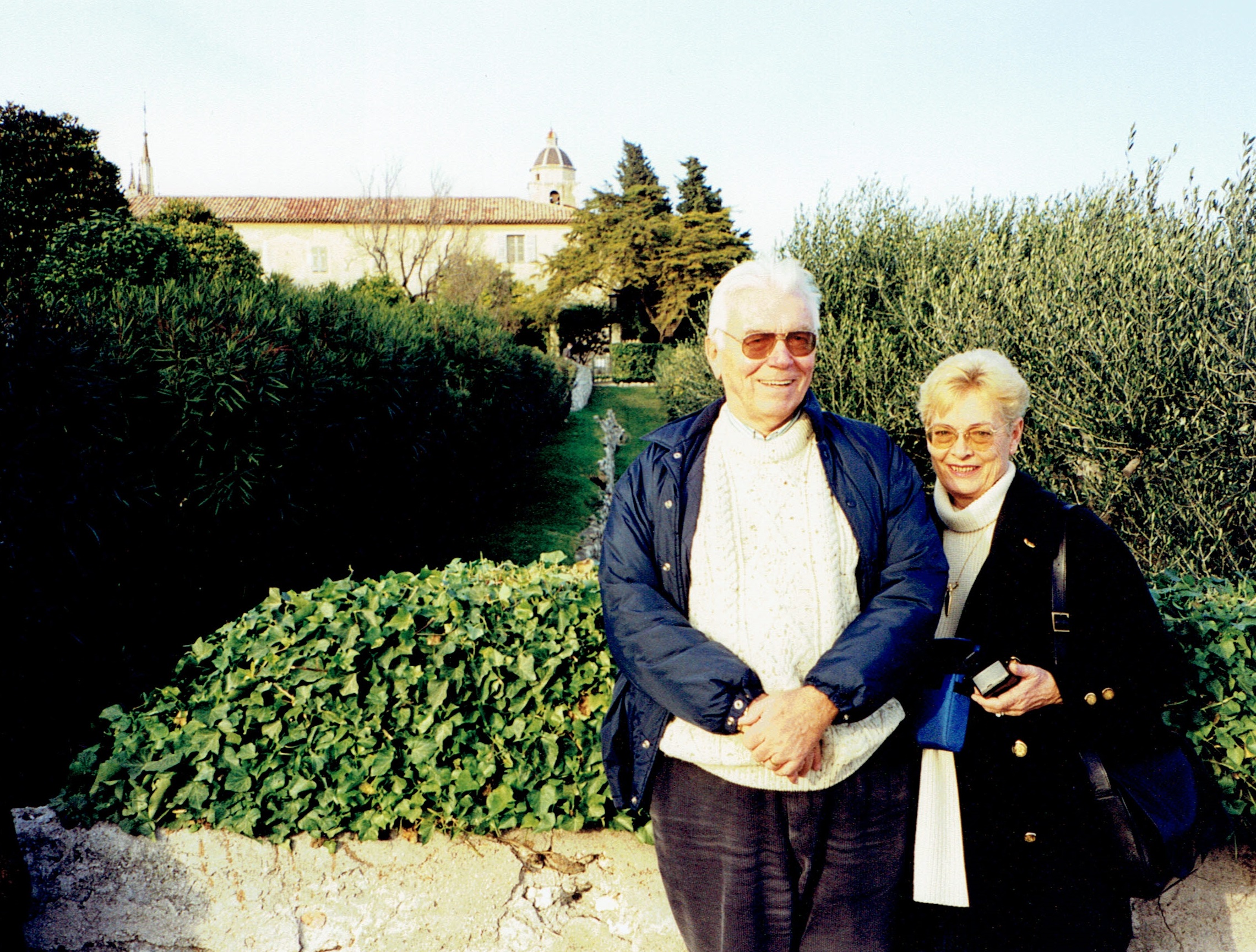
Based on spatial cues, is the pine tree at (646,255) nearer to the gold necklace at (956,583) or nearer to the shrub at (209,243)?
the shrub at (209,243)

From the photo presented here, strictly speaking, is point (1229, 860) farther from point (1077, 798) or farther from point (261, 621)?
point (261, 621)

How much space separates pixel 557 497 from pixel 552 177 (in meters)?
65.2

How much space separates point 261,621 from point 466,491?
23.6ft

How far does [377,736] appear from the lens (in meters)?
2.81

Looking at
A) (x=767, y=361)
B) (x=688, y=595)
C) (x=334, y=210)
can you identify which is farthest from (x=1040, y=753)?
(x=334, y=210)

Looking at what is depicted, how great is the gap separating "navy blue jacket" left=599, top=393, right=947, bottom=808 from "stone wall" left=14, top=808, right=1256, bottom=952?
88 cm

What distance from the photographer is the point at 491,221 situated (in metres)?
52.5

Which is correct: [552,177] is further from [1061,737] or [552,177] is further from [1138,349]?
[1061,737]

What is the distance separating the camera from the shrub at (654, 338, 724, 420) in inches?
503

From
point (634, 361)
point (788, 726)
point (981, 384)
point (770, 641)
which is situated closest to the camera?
point (788, 726)

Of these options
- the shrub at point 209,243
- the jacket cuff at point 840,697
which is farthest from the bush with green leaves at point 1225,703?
the shrub at point 209,243

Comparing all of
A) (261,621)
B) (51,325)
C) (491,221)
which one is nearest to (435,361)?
(51,325)

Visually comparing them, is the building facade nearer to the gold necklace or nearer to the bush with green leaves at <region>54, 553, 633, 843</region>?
the bush with green leaves at <region>54, 553, 633, 843</region>

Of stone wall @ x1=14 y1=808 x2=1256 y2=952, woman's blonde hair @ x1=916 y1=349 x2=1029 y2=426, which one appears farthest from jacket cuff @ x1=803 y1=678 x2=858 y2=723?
stone wall @ x1=14 y1=808 x2=1256 y2=952
